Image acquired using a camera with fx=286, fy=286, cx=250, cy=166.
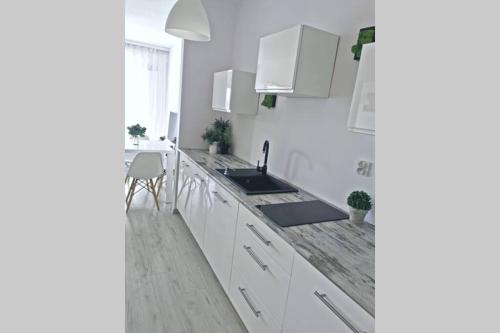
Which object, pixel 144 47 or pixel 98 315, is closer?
pixel 98 315

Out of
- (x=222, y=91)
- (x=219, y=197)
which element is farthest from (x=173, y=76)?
(x=219, y=197)

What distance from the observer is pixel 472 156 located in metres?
0.19

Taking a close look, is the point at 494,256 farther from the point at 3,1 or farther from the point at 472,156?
the point at 3,1

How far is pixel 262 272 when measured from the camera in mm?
1563

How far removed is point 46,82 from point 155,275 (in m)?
2.43

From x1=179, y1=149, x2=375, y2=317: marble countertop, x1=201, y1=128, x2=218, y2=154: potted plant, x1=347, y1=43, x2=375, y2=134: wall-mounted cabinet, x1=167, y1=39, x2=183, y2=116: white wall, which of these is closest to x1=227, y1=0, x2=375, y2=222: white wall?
x1=179, y1=149, x2=375, y2=317: marble countertop

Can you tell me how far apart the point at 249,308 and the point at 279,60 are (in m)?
1.61

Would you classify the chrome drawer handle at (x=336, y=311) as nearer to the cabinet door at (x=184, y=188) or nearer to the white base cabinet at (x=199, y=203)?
the white base cabinet at (x=199, y=203)

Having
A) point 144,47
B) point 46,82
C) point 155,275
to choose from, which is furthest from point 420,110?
point 144,47

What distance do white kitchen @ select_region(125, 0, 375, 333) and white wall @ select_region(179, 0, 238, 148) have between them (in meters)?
0.01

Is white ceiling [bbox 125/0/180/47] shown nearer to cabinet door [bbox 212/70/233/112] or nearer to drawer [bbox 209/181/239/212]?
cabinet door [bbox 212/70/233/112]

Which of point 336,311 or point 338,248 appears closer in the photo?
point 336,311

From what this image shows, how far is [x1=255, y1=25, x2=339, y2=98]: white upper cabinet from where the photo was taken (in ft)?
5.81

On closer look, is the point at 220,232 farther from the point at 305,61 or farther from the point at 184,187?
the point at 305,61
